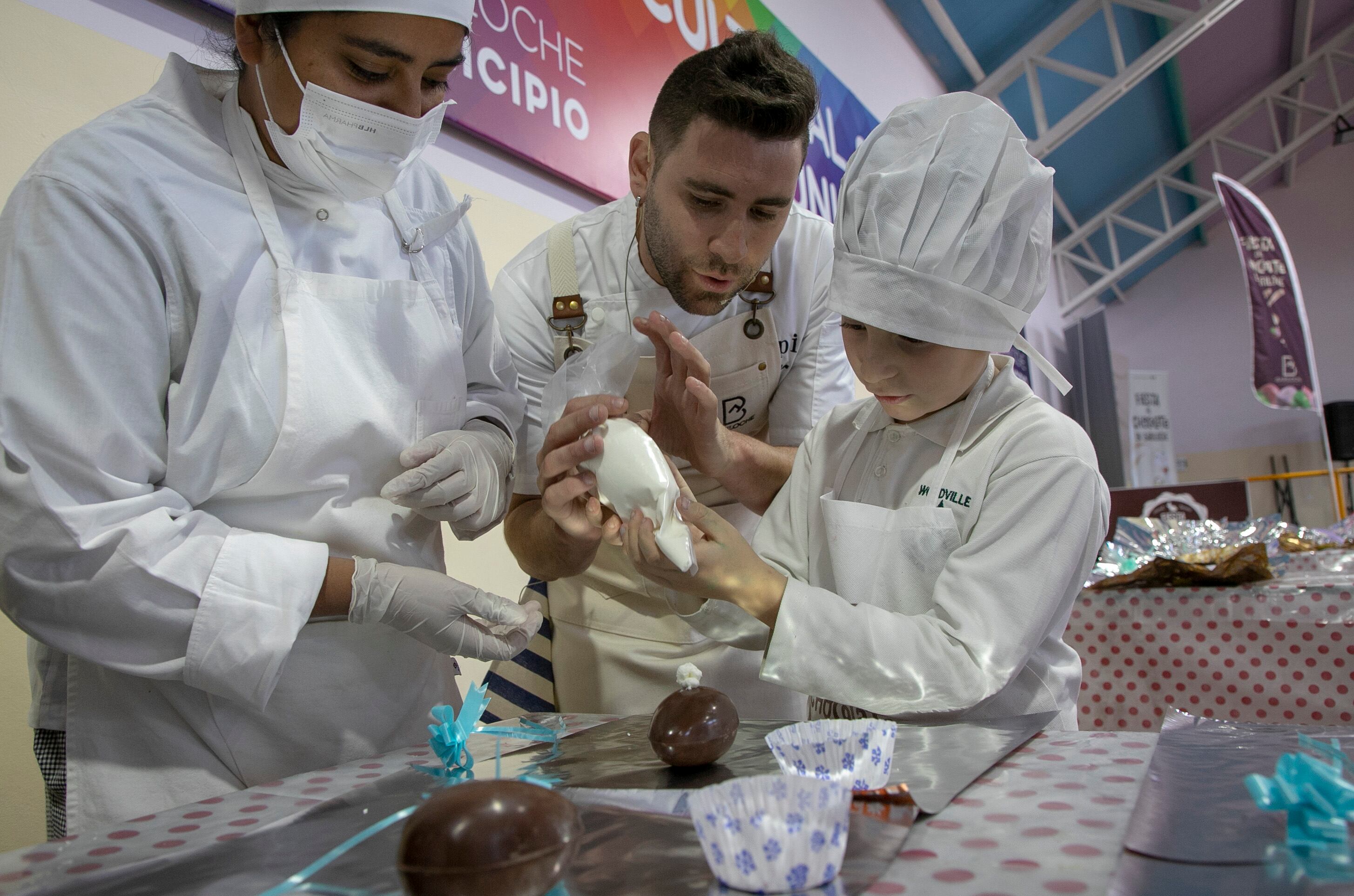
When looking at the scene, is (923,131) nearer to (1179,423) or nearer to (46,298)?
(46,298)

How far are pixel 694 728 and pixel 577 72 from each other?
7.11ft

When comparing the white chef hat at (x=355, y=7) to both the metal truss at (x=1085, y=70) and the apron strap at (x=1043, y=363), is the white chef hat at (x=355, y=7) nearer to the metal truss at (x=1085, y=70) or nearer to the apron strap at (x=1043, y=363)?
the apron strap at (x=1043, y=363)

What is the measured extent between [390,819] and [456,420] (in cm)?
79

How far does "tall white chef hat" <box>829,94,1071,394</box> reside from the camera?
3.74 feet

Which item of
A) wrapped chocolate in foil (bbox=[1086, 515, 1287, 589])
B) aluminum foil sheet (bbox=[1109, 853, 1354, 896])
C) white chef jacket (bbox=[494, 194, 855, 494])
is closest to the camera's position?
aluminum foil sheet (bbox=[1109, 853, 1354, 896])

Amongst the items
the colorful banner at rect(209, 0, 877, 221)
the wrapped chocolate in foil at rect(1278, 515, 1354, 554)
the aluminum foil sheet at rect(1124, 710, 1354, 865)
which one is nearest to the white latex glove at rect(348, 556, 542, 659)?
the aluminum foil sheet at rect(1124, 710, 1354, 865)

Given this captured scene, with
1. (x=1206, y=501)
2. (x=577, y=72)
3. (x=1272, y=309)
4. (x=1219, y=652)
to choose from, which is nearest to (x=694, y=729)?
(x=1219, y=652)

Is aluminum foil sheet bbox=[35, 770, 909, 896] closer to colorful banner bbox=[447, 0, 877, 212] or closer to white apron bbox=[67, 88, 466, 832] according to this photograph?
white apron bbox=[67, 88, 466, 832]

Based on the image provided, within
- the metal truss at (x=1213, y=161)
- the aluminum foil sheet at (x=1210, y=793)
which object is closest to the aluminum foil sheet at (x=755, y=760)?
the aluminum foil sheet at (x=1210, y=793)

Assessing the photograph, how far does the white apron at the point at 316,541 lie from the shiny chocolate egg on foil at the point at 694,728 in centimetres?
43

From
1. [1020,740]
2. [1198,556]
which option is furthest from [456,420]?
[1198,556]

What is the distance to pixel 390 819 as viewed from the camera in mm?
668

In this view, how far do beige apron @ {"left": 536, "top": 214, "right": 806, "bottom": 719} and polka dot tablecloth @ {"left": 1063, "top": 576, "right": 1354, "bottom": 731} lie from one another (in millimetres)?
970

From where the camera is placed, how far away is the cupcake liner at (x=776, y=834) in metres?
0.57
